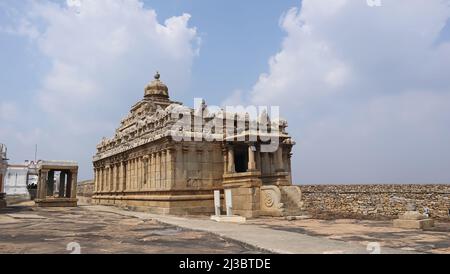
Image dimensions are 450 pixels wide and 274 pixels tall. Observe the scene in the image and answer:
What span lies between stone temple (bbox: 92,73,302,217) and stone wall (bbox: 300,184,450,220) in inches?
137

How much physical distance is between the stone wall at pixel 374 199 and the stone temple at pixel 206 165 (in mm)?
3482

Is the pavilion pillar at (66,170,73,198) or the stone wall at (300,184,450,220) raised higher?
the pavilion pillar at (66,170,73,198)

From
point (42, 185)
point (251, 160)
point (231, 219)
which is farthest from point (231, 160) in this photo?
point (42, 185)

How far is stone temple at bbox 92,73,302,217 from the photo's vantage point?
20672 mm

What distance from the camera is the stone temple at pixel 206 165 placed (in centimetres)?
2067

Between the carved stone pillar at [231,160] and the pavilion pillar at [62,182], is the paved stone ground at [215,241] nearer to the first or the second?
the carved stone pillar at [231,160]

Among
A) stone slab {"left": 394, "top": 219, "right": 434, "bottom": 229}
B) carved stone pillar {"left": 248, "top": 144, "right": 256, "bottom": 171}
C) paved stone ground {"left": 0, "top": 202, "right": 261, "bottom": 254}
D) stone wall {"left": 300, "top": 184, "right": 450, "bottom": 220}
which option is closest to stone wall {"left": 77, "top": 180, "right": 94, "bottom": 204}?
stone wall {"left": 300, "top": 184, "right": 450, "bottom": 220}

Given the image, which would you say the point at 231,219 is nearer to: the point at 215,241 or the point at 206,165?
the point at 206,165

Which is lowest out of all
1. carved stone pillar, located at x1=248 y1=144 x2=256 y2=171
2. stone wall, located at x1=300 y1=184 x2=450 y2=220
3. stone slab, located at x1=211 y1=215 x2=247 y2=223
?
stone slab, located at x1=211 y1=215 x2=247 y2=223

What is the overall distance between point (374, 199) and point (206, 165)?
1110 cm

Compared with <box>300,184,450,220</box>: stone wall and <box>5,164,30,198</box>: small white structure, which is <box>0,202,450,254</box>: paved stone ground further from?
<box>5,164,30,198</box>: small white structure

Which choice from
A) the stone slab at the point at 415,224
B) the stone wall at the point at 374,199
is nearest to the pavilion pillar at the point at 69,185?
the stone wall at the point at 374,199

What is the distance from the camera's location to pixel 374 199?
76.3ft
